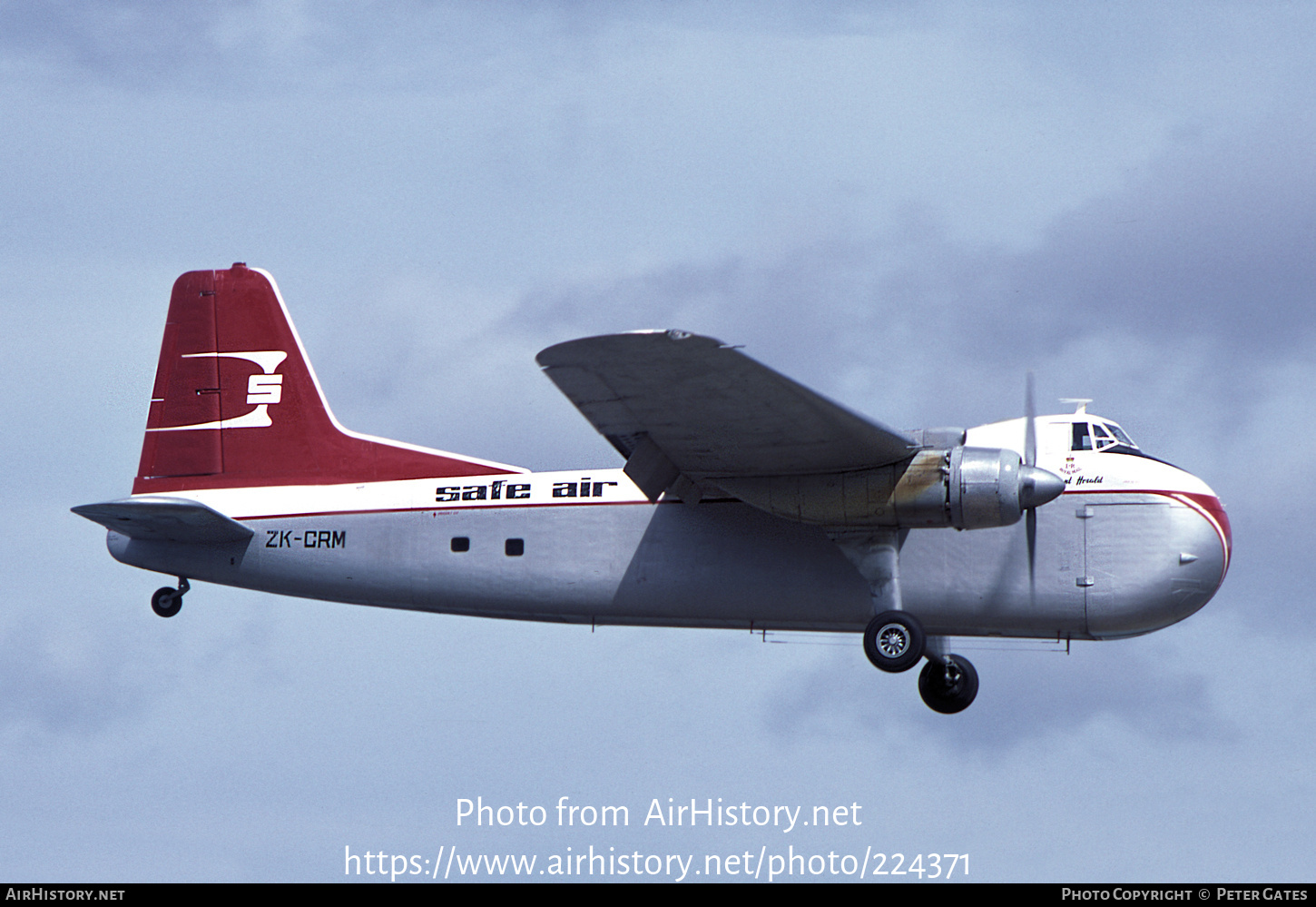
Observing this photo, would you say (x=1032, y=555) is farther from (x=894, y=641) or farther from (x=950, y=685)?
(x=950, y=685)

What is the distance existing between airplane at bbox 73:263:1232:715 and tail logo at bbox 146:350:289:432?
6 cm

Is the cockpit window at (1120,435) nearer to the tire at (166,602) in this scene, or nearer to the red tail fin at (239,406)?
the red tail fin at (239,406)

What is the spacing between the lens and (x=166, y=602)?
24047 millimetres

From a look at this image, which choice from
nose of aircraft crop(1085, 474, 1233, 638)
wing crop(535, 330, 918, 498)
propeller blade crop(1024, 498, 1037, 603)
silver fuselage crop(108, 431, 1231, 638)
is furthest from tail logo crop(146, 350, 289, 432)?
nose of aircraft crop(1085, 474, 1233, 638)

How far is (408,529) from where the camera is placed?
2325cm

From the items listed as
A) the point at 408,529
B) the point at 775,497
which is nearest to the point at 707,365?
the point at 775,497

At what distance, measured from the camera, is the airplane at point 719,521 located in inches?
806

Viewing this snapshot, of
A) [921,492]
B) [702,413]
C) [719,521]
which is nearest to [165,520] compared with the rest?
[719,521]

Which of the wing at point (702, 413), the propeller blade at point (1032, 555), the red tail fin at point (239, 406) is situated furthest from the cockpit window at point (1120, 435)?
the red tail fin at point (239, 406)

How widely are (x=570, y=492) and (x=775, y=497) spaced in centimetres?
313

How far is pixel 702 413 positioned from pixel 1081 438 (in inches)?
214

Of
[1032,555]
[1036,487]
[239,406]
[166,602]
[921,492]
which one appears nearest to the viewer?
[1036,487]

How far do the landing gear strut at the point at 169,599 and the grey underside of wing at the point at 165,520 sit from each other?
72cm

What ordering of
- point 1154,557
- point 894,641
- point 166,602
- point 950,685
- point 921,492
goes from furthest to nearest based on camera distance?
point 166,602 → point 950,685 → point 1154,557 → point 894,641 → point 921,492
